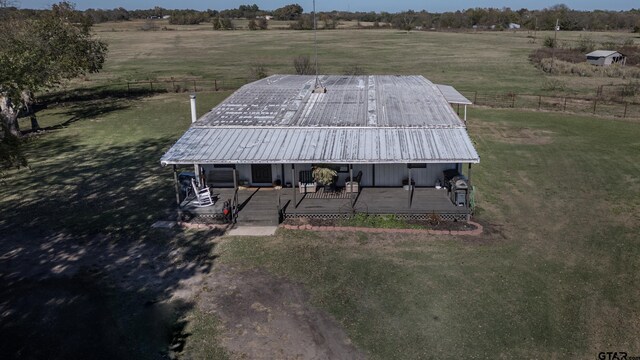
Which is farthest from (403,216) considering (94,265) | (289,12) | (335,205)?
(289,12)

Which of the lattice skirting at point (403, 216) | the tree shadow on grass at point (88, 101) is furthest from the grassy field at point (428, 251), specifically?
the tree shadow on grass at point (88, 101)

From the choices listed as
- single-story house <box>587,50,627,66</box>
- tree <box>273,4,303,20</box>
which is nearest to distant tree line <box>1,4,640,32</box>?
tree <box>273,4,303,20</box>

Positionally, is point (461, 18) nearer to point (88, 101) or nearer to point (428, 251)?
point (88, 101)

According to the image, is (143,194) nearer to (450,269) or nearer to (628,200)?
(450,269)

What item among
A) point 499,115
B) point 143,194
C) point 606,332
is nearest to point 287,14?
point 499,115

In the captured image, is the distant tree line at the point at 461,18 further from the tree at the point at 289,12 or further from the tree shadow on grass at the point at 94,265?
the tree shadow on grass at the point at 94,265
